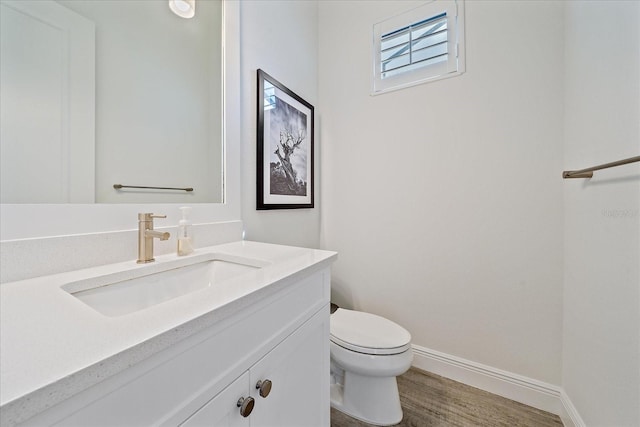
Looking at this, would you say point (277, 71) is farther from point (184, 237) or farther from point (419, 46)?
point (184, 237)

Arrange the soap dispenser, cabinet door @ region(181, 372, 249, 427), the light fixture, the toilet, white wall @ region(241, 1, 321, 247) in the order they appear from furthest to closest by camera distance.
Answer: white wall @ region(241, 1, 321, 247) → the toilet → the light fixture → the soap dispenser → cabinet door @ region(181, 372, 249, 427)

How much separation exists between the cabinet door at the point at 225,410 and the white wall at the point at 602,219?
3.84 feet

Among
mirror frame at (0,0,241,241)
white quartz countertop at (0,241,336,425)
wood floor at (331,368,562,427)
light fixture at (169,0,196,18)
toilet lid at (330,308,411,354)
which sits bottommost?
wood floor at (331,368,562,427)

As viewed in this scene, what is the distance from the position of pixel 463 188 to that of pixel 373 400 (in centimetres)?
122

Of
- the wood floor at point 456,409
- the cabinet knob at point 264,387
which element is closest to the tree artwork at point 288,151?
the cabinet knob at point 264,387

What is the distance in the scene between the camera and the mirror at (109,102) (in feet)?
2.16

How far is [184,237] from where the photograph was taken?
88 centimetres

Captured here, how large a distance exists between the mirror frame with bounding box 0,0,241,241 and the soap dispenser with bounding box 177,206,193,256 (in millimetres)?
80

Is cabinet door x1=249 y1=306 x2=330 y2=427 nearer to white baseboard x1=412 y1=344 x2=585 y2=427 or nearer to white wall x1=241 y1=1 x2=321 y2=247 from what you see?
white wall x1=241 y1=1 x2=321 y2=247

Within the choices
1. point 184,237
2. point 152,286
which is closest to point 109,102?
point 184,237

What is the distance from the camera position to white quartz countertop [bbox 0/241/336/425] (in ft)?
0.87

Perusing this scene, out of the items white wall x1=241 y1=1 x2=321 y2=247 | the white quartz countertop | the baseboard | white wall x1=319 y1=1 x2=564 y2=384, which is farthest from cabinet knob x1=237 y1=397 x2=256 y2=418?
the baseboard

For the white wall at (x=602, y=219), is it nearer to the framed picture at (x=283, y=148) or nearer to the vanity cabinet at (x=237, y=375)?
the vanity cabinet at (x=237, y=375)

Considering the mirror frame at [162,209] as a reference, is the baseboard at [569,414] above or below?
below
